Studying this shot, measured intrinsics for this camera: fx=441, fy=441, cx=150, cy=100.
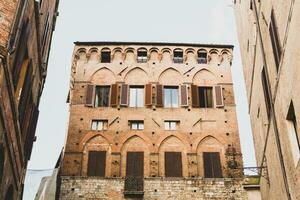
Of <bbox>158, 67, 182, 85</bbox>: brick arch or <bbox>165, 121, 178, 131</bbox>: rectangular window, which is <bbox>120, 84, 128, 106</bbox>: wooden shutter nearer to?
<bbox>158, 67, 182, 85</bbox>: brick arch

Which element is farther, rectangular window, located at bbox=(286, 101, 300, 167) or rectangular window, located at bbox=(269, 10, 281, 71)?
rectangular window, located at bbox=(269, 10, 281, 71)

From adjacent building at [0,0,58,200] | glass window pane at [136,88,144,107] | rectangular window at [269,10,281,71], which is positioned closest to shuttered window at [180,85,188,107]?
glass window pane at [136,88,144,107]

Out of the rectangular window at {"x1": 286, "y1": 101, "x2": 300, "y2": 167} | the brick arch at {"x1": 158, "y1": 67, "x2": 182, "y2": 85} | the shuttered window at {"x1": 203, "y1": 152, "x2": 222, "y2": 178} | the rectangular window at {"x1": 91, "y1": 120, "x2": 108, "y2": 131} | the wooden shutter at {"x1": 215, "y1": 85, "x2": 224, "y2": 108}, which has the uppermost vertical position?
the brick arch at {"x1": 158, "y1": 67, "x2": 182, "y2": 85}

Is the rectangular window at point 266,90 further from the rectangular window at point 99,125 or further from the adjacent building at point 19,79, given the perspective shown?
the rectangular window at point 99,125

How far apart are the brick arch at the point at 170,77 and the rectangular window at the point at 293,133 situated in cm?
1321

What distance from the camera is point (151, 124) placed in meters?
21.8

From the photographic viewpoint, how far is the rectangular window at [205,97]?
2269 cm

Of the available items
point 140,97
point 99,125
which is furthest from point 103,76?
point 99,125

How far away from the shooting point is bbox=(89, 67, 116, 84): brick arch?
2333cm

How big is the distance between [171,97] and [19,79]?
11692mm

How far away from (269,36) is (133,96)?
1189cm

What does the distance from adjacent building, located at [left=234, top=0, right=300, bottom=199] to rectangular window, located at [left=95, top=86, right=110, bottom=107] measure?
8452 mm

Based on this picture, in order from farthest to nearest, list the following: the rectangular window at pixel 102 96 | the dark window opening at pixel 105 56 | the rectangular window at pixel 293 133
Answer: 1. the dark window opening at pixel 105 56
2. the rectangular window at pixel 102 96
3. the rectangular window at pixel 293 133

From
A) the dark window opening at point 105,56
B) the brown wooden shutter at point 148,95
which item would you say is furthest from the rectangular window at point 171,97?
the dark window opening at point 105,56
